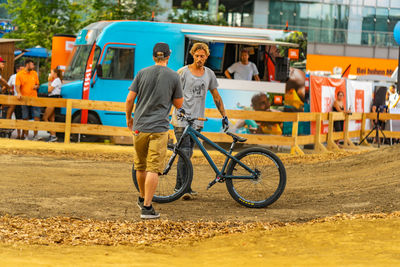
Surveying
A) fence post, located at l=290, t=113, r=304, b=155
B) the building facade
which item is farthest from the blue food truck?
the building facade

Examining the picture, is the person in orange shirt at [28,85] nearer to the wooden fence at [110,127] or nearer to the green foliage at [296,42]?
the wooden fence at [110,127]

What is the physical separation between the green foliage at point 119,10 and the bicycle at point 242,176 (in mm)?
21028

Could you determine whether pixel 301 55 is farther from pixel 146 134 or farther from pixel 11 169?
pixel 146 134

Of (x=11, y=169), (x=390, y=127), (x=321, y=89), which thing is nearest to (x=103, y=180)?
(x=11, y=169)

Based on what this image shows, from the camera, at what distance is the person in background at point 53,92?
17.8 m

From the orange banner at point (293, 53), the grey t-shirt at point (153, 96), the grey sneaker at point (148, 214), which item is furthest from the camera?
the orange banner at point (293, 53)

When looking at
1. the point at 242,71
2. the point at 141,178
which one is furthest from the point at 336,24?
the point at 141,178

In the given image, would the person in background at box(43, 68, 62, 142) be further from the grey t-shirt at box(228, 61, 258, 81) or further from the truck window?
the grey t-shirt at box(228, 61, 258, 81)

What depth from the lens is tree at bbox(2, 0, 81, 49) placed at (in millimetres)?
30828

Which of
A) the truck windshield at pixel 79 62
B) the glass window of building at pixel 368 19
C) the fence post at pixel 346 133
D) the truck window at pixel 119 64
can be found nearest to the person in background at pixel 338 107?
the fence post at pixel 346 133

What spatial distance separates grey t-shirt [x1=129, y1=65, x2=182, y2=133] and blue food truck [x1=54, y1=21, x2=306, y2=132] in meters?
9.93

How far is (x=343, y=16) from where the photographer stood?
152ft

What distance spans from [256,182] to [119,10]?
21764 millimetres

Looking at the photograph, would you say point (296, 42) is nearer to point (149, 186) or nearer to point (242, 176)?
point (242, 176)
